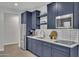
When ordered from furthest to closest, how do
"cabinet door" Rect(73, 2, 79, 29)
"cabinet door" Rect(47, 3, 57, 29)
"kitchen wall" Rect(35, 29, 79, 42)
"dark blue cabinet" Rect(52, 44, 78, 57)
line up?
"cabinet door" Rect(47, 3, 57, 29) → "kitchen wall" Rect(35, 29, 79, 42) → "cabinet door" Rect(73, 2, 79, 29) → "dark blue cabinet" Rect(52, 44, 78, 57)

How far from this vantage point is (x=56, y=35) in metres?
3.10

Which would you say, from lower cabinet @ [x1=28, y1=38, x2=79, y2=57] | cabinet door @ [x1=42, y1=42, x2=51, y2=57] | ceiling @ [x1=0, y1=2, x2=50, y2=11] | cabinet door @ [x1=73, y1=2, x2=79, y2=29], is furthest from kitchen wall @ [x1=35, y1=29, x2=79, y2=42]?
ceiling @ [x1=0, y1=2, x2=50, y2=11]

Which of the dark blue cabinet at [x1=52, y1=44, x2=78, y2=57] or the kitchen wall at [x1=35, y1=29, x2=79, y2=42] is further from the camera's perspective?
the kitchen wall at [x1=35, y1=29, x2=79, y2=42]

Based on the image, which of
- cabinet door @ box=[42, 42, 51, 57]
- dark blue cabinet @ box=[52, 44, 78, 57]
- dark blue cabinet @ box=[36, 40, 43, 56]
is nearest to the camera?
dark blue cabinet @ box=[52, 44, 78, 57]

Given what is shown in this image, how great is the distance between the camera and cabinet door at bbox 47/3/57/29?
307 cm

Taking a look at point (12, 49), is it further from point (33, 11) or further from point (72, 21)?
point (72, 21)

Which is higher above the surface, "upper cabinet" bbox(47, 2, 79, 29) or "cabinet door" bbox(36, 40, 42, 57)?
"upper cabinet" bbox(47, 2, 79, 29)

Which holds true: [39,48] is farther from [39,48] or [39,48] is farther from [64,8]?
[64,8]

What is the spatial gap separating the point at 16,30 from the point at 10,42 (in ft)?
1.85

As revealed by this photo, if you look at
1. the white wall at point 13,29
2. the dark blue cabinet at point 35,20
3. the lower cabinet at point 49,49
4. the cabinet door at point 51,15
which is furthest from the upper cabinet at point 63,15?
the white wall at point 13,29

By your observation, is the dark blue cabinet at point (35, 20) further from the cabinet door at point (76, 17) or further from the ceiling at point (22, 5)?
the cabinet door at point (76, 17)

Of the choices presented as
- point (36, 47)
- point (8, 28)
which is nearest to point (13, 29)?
point (8, 28)

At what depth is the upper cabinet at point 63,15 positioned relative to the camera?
2451mm

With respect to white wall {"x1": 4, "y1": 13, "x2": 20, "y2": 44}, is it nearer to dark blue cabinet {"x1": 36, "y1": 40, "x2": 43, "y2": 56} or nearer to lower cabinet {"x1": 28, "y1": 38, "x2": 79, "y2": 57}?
lower cabinet {"x1": 28, "y1": 38, "x2": 79, "y2": 57}
